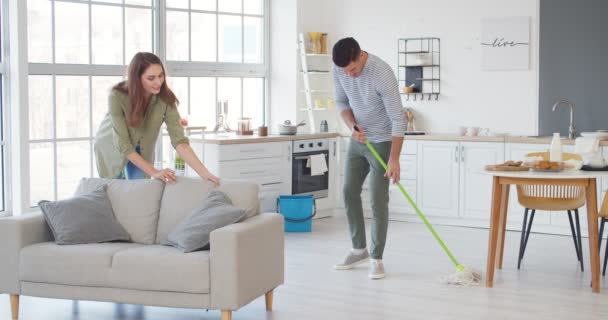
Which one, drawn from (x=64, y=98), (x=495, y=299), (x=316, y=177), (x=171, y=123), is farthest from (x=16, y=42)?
(x=495, y=299)

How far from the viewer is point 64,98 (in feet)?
20.3

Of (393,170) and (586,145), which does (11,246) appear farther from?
(586,145)

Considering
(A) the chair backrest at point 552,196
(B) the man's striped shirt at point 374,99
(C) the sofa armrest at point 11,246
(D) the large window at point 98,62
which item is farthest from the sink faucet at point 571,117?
(C) the sofa armrest at point 11,246

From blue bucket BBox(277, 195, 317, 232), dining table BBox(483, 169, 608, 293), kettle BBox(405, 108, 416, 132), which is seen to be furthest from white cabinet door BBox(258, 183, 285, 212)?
dining table BBox(483, 169, 608, 293)

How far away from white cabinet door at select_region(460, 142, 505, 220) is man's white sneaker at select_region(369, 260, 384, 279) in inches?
83.8

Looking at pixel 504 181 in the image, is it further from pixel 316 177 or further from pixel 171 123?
pixel 316 177

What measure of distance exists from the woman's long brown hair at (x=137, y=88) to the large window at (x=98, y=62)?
5.16 feet

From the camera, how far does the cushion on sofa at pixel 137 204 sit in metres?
4.57

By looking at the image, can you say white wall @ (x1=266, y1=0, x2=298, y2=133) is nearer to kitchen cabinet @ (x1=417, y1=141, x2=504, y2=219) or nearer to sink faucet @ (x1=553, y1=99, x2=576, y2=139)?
kitchen cabinet @ (x1=417, y1=141, x2=504, y2=219)

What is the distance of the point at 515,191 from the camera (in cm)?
716

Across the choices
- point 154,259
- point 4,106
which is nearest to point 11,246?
point 154,259

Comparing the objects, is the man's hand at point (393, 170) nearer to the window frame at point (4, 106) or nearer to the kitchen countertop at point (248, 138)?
the kitchen countertop at point (248, 138)

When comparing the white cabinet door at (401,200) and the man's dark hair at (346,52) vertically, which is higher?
the man's dark hair at (346,52)

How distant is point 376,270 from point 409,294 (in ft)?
1.50
